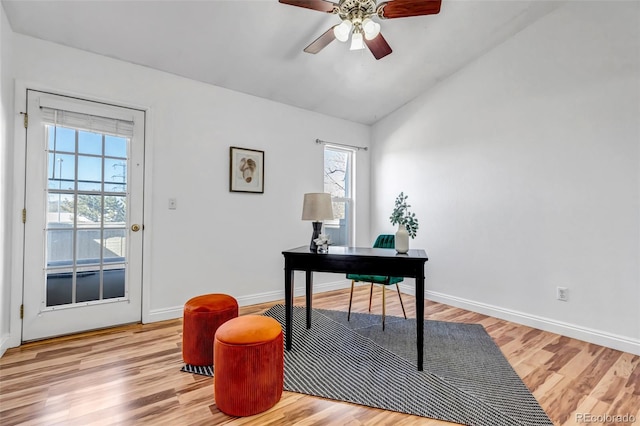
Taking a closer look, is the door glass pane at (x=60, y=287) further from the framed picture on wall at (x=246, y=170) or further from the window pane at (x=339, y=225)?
the window pane at (x=339, y=225)

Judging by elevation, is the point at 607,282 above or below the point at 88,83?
below

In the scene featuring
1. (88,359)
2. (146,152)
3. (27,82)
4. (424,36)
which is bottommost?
(88,359)

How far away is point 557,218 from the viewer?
2.66m

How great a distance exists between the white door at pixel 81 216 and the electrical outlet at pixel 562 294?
3843 millimetres

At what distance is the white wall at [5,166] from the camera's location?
2.08m

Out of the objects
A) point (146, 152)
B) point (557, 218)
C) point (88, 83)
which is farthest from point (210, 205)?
point (557, 218)

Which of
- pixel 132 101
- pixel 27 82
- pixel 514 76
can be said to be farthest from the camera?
pixel 514 76

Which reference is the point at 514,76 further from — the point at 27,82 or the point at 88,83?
the point at 27,82

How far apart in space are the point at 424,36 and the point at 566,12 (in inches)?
47.4

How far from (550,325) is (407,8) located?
291 cm

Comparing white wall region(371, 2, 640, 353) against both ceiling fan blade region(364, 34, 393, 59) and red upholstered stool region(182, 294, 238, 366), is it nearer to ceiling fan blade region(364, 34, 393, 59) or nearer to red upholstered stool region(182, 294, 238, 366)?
ceiling fan blade region(364, 34, 393, 59)

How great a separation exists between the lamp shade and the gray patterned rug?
1020mm

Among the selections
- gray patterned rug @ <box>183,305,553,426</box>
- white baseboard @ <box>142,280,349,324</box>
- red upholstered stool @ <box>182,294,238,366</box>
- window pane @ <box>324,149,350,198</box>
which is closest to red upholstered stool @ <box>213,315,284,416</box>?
gray patterned rug @ <box>183,305,553,426</box>

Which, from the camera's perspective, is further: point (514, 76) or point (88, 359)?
point (514, 76)
